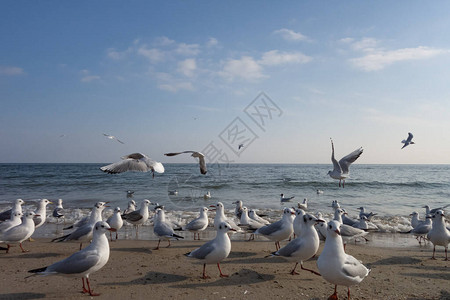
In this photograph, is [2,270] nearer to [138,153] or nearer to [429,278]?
[138,153]

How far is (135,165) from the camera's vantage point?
9.15 m

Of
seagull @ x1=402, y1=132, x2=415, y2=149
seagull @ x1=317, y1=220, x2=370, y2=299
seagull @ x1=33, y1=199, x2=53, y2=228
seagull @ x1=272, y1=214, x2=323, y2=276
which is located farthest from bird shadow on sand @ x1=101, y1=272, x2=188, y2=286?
seagull @ x1=402, y1=132, x2=415, y2=149

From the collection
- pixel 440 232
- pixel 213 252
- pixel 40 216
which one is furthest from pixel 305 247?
pixel 40 216

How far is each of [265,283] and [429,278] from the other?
3214 mm

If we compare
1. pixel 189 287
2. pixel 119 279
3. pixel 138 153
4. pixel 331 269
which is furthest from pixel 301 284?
pixel 138 153

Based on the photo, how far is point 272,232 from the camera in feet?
25.3

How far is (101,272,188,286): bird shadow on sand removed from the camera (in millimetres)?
5332

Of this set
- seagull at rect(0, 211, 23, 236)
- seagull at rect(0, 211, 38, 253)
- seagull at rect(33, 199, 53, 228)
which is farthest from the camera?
seagull at rect(33, 199, 53, 228)

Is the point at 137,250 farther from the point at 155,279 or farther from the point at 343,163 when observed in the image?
the point at 343,163

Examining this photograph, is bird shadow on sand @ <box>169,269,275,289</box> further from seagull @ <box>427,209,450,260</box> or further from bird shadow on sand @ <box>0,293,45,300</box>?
seagull @ <box>427,209,450,260</box>

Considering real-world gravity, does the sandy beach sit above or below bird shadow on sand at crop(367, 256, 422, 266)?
above

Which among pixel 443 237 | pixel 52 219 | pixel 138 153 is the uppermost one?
pixel 138 153

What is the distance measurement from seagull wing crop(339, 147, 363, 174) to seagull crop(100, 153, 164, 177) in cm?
800

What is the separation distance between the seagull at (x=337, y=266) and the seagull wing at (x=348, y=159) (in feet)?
29.8
